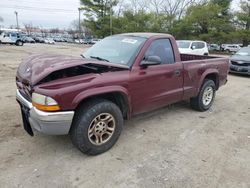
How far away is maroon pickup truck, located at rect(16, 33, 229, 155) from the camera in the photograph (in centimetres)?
295

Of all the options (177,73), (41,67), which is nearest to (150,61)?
(177,73)

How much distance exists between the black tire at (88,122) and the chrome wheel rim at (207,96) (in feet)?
9.21

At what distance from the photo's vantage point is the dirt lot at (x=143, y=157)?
2865mm

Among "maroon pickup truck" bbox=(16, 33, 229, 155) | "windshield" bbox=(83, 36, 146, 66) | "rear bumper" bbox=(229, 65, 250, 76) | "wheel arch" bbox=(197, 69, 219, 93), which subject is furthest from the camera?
"rear bumper" bbox=(229, 65, 250, 76)

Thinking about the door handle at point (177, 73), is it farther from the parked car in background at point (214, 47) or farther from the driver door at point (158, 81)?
the parked car in background at point (214, 47)

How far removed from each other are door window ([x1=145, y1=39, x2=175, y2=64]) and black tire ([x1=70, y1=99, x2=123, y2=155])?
125 centimetres

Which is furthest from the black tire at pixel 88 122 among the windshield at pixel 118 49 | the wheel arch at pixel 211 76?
the wheel arch at pixel 211 76

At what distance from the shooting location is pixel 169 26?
130 feet

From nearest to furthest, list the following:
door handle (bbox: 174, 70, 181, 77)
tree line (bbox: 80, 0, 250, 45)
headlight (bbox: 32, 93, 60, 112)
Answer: headlight (bbox: 32, 93, 60, 112)
door handle (bbox: 174, 70, 181, 77)
tree line (bbox: 80, 0, 250, 45)

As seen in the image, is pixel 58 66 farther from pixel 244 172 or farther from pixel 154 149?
pixel 244 172

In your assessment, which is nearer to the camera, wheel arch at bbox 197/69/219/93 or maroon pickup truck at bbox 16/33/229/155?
maroon pickup truck at bbox 16/33/229/155

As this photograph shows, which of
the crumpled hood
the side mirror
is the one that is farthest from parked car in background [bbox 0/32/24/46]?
the side mirror

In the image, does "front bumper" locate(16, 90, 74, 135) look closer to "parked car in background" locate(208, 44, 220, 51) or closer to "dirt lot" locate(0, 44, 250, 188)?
"dirt lot" locate(0, 44, 250, 188)

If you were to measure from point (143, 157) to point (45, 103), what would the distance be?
1.56m
